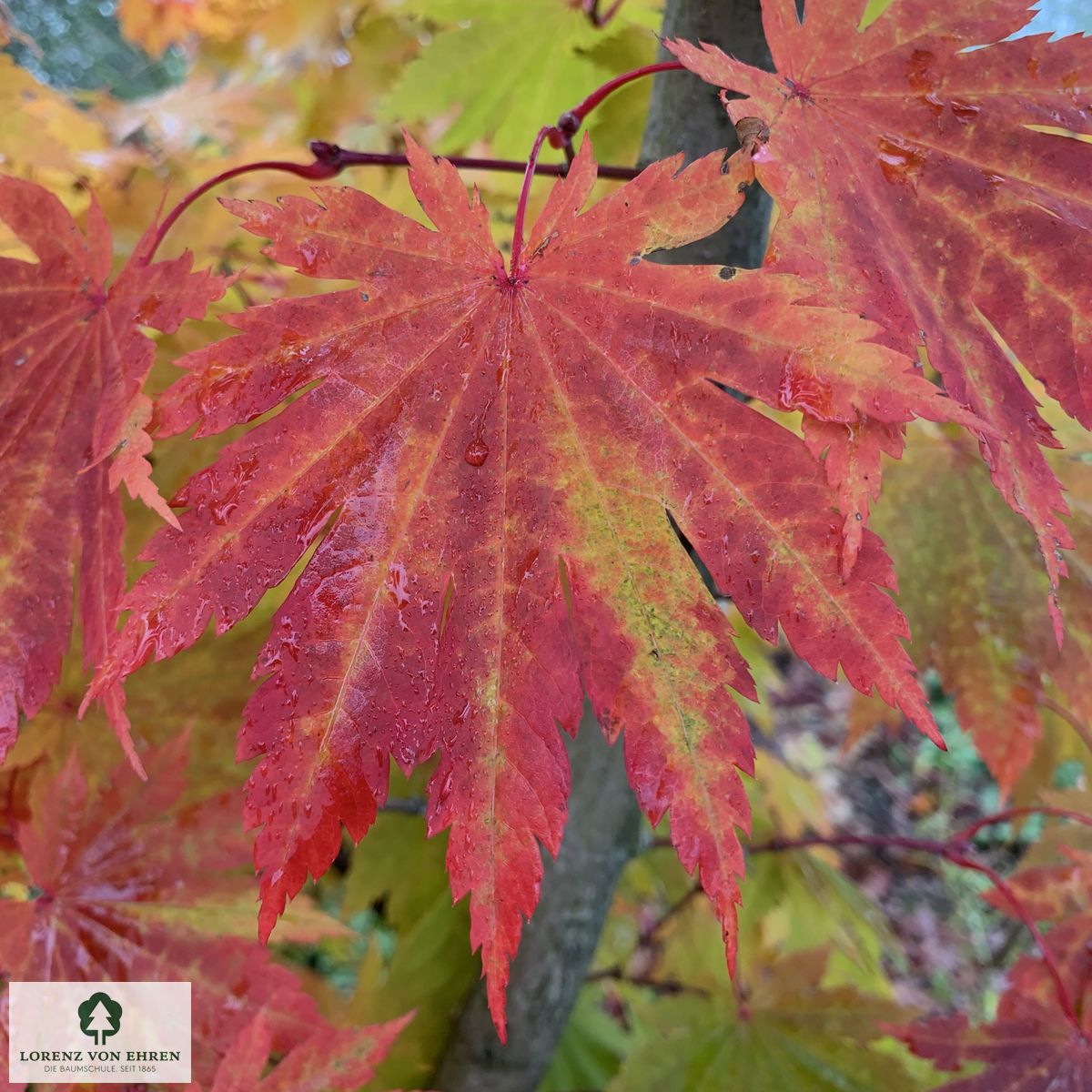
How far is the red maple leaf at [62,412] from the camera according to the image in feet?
1.92

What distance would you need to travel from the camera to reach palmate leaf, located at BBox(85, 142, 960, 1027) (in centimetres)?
52

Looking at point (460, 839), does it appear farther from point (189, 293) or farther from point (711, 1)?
point (711, 1)

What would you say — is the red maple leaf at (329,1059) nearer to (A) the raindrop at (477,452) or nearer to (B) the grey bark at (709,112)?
(A) the raindrop at (477,452)

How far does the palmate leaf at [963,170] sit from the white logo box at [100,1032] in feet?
2.74

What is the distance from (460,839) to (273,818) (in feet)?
0.39

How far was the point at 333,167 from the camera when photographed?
27.9 inches

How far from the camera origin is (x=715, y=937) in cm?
159

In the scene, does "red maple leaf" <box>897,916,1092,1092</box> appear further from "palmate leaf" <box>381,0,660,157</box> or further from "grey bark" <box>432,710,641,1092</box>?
"palmate leaf" <box>381,0,660,157</box>

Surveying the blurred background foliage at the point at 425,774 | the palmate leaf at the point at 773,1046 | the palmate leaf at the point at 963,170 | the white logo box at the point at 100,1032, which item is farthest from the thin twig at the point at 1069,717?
the white logo box at the point at 100,1032

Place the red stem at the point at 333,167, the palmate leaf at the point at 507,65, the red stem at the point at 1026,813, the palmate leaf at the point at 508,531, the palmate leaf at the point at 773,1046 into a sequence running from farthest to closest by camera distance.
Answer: the palmate leaf at the point at 507,65 → the palmate leaf at the point at 773,1046 → the red stem at the point at 1026,813 → the red stem at the point at 333,167 → the palmate leaf at the point at 508,531

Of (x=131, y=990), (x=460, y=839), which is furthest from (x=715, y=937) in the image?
(x=460, y=839)

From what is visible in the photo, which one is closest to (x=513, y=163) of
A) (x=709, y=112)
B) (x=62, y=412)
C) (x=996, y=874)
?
(x=709, y=112)

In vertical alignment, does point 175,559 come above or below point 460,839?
above

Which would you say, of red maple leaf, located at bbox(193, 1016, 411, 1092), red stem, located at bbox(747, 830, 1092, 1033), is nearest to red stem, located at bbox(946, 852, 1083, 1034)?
red stem, located at bbox(747, 830, 1092, 1033)
